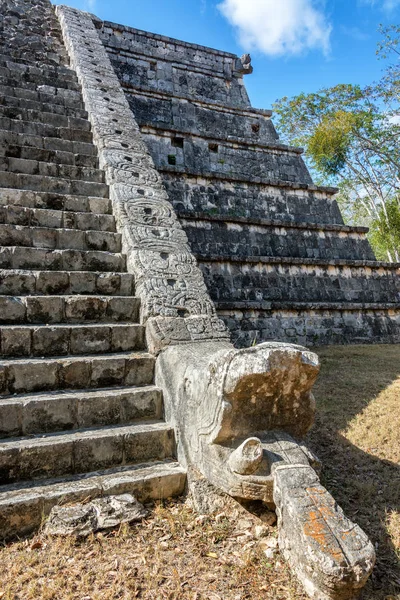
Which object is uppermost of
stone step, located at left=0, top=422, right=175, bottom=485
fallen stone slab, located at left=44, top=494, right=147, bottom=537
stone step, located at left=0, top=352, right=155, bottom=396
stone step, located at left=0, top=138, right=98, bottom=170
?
stone step, located at left=0, top=138, right=98, bottom=170

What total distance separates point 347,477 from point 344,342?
524 centimetres

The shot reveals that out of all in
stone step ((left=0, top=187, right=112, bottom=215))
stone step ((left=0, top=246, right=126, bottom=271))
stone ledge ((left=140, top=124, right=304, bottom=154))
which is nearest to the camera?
stone step ((left=0, top=246, right=126, bottom=271))

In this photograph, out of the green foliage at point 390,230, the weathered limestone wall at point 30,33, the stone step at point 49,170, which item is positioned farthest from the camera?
the green foliage at point 390,230

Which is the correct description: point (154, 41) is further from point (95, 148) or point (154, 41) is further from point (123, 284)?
point (123, 284)

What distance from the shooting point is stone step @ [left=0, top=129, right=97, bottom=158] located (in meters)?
5.74

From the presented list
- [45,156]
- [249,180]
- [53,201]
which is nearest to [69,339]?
[53,201]

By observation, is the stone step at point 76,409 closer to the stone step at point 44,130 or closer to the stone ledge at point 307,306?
the stone ledge at point 307,306

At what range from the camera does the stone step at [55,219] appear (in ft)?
15.1

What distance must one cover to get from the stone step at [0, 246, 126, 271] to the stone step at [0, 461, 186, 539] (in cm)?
223

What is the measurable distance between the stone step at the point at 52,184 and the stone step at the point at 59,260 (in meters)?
1.31

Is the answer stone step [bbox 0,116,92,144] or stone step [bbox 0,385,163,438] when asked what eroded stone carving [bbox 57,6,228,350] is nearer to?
stone step [bbox 0,116,92,144]

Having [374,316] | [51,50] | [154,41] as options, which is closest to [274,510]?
[374,316]

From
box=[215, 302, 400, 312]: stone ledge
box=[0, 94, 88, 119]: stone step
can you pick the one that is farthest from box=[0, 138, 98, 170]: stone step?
box=[215, 302, 400, 312]: stone ledge

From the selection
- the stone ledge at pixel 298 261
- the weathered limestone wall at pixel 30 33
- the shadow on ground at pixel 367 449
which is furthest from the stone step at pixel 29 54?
the shadow on ground at pixel 367 449
